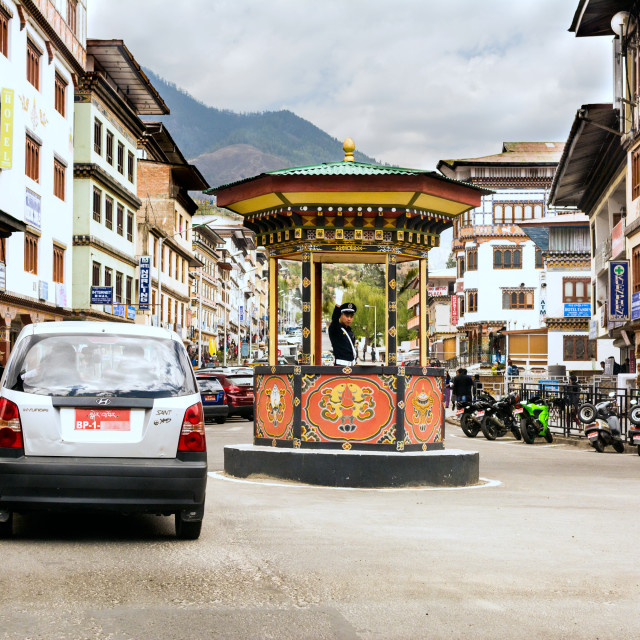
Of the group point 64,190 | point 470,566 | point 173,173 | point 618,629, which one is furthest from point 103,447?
point 173,173

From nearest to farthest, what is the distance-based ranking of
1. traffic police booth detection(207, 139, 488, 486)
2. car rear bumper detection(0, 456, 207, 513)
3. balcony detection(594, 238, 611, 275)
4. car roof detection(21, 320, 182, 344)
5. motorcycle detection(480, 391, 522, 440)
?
car rear bumper detection(0, 456, 207, 513) < car roof detection(21, 320, 182, 344) < traffic police booth detection(207, 139, 488, 486) < motorcycle detection(480, 391, 522, 440) < balcony detection(594, 238, 611, 275)

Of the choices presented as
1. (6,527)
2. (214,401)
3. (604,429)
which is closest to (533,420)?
(604,429)

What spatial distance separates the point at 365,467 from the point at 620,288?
27448 millimetres

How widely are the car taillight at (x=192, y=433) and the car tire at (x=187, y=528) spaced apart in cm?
54

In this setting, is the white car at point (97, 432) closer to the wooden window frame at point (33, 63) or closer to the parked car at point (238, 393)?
the parked car at point (238, 393)

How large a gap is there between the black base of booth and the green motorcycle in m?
11.5

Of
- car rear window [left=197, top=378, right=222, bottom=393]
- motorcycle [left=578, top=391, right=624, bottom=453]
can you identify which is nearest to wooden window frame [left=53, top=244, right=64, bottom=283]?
car rear window [left=197, top=378, right=222, bottom=393]

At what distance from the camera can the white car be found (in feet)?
26.1

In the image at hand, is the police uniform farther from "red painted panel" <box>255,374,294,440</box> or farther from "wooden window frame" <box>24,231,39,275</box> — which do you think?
"wooden window frame" <box>24,231,39,275</box>

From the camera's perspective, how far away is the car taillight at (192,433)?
8297 mm

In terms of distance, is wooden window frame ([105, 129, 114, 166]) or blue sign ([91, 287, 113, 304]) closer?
blue sign ([91, 287, 113, 304])

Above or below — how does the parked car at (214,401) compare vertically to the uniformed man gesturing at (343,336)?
below

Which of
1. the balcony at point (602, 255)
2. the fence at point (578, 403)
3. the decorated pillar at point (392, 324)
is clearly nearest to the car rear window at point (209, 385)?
the fence at point (578, 403)

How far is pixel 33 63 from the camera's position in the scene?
39.8 m
